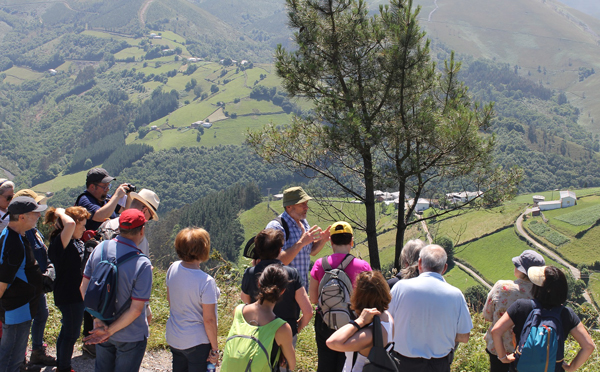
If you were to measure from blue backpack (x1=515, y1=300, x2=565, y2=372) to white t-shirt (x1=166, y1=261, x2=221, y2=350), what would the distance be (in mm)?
2414

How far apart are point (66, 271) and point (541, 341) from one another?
13.5 ft

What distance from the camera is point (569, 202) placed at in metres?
90.4

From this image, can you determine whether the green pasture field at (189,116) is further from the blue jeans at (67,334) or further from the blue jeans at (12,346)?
the blue jeans at (12,346)

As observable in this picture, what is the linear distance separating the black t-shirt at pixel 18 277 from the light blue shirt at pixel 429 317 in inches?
125

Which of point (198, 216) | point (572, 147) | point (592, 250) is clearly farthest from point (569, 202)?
point (572, 147)

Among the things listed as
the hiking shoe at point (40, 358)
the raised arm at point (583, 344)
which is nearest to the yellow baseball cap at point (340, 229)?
the raised arm at point (583, 344)

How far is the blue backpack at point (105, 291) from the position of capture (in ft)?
10.4

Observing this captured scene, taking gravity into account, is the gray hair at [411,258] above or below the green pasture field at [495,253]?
above

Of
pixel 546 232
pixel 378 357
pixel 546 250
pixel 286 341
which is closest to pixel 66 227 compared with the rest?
pixel 286 341

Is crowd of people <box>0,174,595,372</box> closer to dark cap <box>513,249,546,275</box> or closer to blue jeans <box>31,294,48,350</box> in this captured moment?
dark cap <box>513,249,546,275</box>

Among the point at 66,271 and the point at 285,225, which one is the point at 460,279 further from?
the point at 66,271

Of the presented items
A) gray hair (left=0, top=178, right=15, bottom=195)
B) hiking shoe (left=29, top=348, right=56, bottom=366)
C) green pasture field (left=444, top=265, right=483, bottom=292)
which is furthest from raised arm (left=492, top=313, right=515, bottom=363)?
green pasture field (left=444, top=265, right=483, bottom=292)

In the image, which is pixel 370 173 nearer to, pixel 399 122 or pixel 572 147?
pixel 399 122

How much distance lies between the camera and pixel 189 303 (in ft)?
11.1
